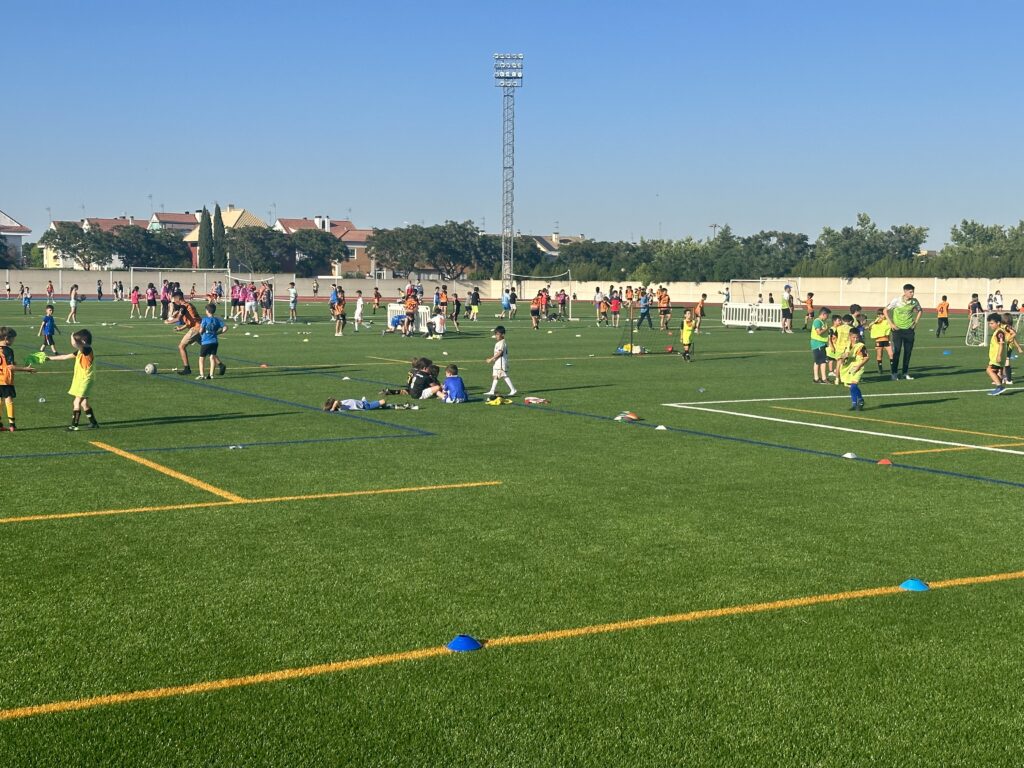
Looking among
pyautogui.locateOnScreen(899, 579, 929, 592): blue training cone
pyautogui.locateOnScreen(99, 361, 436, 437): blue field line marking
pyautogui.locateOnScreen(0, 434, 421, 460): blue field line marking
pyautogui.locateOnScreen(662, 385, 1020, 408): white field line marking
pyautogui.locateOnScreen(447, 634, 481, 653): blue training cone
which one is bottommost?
pyautogui.locateOnScreen(662, 385, 1020, 408): white field line marking

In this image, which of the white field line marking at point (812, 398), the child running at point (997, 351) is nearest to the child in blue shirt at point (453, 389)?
the white field line marking at point (812, 398)

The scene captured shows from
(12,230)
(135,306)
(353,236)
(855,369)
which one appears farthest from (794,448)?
(353,236)

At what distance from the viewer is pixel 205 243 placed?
137m

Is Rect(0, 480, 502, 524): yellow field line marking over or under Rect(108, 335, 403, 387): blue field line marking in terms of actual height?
over

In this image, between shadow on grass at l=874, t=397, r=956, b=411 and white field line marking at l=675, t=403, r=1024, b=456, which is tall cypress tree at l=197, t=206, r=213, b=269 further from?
white field line marking at l=675, t=403, r=1024, b=456

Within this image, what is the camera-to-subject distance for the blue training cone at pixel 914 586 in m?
8.66

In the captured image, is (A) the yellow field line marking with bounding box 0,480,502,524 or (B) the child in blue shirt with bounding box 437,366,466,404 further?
(B) the child in blue shirt with bounding box 437,366,466,404

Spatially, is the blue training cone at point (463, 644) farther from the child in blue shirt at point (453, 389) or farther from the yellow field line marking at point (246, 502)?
the child in blue shirt at point (453, 389)

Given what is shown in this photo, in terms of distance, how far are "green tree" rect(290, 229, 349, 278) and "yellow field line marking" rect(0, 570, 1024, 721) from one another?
449 feet

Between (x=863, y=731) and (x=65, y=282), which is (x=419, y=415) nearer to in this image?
(x=863, y=731)

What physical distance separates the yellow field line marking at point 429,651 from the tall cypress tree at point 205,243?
132625mm

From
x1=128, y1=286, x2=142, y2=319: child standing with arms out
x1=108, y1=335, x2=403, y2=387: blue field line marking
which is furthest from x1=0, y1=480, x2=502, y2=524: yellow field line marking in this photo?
x1=128, y1=286, x2=142, y2=319: child standing with arms out

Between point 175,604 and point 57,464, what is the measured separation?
22.2 ft

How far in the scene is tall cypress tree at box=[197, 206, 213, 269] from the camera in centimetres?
13488
